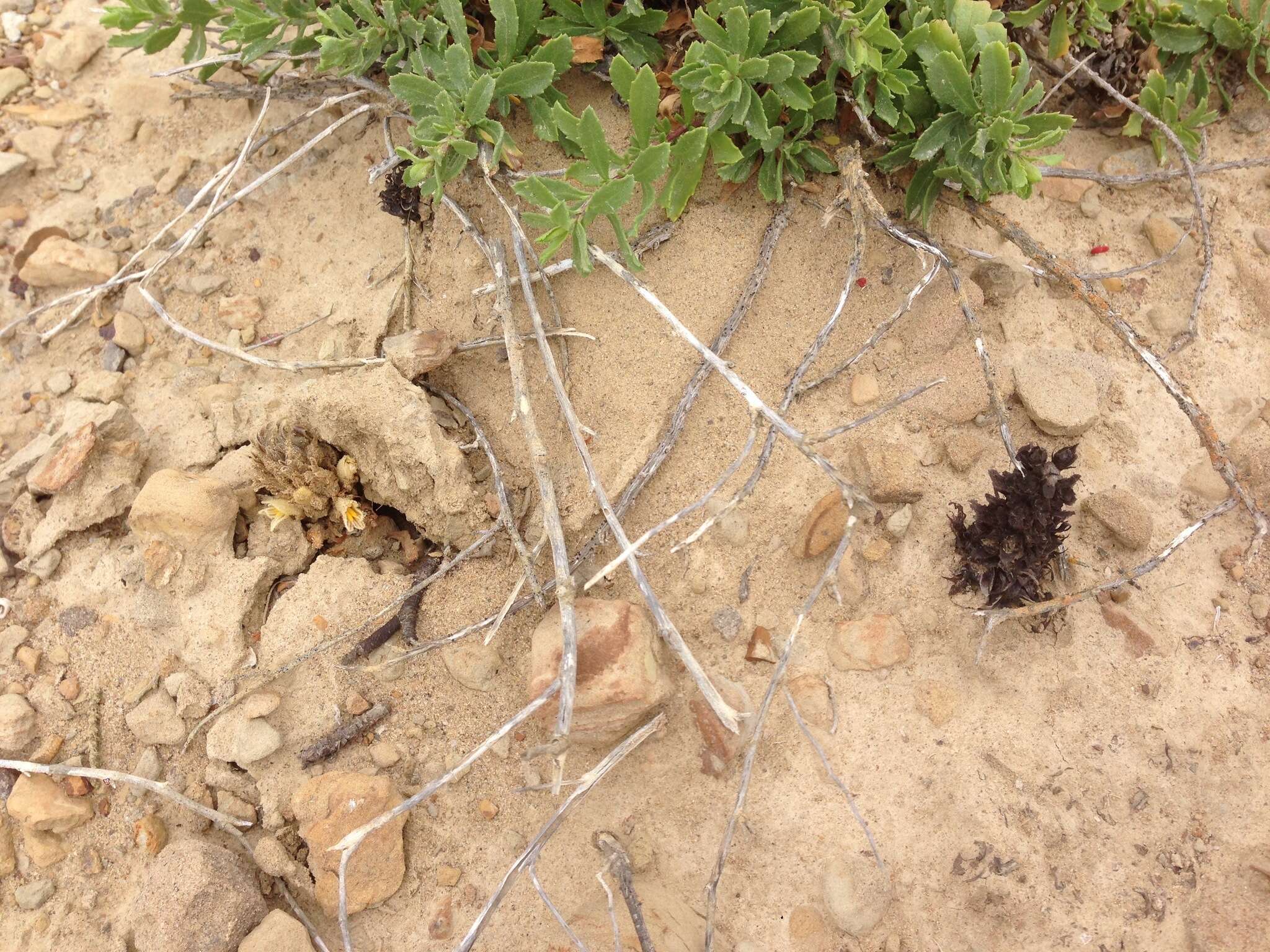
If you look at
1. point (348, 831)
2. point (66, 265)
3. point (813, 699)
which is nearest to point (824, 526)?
point (813, 699)

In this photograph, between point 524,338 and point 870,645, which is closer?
point 870,645

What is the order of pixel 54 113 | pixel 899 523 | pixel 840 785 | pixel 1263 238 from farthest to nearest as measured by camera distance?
pixel 54 113 → pixel 1263 238 → pixel 899 523 → pixel 840 785

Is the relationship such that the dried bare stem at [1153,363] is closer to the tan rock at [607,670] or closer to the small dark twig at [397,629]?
the tan rock at [607,670]

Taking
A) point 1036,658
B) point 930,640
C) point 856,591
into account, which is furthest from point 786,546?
point 1036,658

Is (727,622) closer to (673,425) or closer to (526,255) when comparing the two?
(673,425)

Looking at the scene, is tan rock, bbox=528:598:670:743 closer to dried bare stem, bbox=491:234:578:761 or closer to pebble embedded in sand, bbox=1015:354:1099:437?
dried bare stem, bbox=491:234:578:761

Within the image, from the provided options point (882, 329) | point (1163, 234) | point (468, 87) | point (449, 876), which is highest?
point (468, 87)

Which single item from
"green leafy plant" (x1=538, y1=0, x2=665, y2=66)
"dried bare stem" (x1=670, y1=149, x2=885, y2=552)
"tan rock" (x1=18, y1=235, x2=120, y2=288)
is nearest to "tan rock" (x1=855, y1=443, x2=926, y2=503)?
"dried bare stem" (x1=670, y1=149, x2=885, y2=552)
